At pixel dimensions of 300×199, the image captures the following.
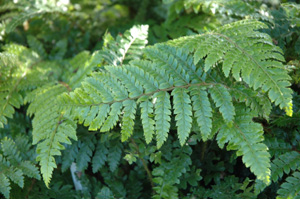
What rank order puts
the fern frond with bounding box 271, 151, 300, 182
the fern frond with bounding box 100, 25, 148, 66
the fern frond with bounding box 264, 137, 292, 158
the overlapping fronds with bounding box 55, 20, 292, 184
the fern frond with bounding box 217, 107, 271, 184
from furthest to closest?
the fern frond with bounding box 100, 25, 148, 66 < the fern frond with bounding box 264, 137, 292, 158 < the fern frond with bounding box 271, 151, 300, 182 < the overlapping fronds with bounding box 55, 20, 292, 184 < the fern frond with bounding box 217, 107, 271, 184

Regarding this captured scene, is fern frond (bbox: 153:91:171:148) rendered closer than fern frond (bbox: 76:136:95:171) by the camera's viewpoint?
Yes

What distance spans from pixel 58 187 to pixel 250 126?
1.65 metres

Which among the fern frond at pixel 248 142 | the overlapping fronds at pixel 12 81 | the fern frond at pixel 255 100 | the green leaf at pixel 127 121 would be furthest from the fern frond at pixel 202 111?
the overlapping fronds at pixel 12 81

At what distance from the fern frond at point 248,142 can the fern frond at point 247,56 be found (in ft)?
0.68

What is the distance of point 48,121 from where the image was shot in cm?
201

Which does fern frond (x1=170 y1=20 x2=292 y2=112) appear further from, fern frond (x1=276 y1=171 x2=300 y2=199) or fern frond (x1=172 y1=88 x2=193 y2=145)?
fern frond (x1=276 y1=171 x2=300 y2=199)

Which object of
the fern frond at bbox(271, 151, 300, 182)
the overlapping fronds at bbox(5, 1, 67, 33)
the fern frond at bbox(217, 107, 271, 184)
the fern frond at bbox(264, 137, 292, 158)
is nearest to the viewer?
the fern frond at bbox(217, 107, 271, 184)

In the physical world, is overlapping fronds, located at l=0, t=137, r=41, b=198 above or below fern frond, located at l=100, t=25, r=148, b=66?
below

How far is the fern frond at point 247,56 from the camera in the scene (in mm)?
1571

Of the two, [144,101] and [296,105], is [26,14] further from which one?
[296,105]

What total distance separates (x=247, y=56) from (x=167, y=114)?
63cm

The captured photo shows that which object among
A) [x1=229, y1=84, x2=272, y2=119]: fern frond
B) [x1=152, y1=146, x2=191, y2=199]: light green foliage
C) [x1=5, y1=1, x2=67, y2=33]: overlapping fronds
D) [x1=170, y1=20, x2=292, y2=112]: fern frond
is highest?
[x1=5, y1=1, x2=67, y2=33]: overlapping fronds

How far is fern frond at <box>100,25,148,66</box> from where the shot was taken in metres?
2.41

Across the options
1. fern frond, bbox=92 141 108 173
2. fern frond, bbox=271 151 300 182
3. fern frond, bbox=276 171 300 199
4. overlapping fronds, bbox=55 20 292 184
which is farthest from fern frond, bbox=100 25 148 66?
fern frond, bbox=276 171 300 199
